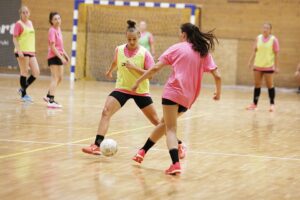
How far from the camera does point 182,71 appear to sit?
20.5ft

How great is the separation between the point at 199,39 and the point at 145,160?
158cm

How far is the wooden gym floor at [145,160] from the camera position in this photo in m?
5.45

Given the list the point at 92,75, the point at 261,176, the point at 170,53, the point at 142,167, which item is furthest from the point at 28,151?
the point at 92,75

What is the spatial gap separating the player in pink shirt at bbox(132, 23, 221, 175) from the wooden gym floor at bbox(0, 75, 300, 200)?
1.50ft

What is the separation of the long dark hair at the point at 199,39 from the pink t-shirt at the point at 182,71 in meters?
0.05

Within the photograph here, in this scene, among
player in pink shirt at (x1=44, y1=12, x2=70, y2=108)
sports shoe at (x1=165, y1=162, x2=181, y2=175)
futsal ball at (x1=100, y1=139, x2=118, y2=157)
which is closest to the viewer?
sports shoe at (x1=165, y1=162, x2=181, y2=175)

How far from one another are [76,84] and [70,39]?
3434mm

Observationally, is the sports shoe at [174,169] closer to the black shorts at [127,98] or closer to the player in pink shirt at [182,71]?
the player in pink shirt at [182,71]

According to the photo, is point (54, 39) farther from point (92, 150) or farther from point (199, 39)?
point (199, 39)

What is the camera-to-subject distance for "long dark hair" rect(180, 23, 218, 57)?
6.31m

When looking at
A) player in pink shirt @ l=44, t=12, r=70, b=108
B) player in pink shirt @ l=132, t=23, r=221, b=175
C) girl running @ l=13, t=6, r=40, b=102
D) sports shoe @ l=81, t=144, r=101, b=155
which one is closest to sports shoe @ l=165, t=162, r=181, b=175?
player in pink shirt @ l=132, t=23, r=221, b=175

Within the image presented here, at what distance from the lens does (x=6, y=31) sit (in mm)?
22531

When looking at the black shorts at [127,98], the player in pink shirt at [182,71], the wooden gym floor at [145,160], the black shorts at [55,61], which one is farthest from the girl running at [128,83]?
the black shorts at [55,61]

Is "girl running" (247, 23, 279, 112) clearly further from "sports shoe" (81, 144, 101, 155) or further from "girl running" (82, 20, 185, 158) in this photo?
"sports shoe" (81, 144, 101, 155)
